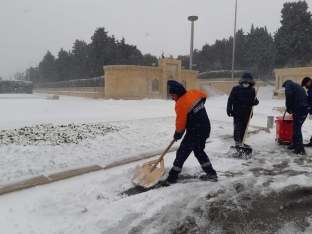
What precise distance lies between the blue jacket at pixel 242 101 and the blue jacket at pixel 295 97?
0.73m

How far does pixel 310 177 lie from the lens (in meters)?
3.92

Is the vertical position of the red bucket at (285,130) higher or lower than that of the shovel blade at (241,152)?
higher

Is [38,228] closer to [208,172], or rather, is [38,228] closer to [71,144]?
[208,172]

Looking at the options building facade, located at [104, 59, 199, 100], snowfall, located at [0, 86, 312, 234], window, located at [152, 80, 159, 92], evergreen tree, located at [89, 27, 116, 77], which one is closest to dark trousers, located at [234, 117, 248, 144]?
snowfall, located at [0, 86, 312, 234]

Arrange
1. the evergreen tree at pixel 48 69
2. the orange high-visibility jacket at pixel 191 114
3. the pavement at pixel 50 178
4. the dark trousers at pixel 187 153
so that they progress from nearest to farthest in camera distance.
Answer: the pavement at pixel 50 178 → the orange high-visibility jacket at pixel 191 114 → the dark trousers at pixel 187 153 → the evergreen tree at pixel 48 69

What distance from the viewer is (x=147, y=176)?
3.83 meters

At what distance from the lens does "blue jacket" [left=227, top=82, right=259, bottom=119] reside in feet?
17.4

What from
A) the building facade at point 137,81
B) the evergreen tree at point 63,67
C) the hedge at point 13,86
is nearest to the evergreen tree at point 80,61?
the evergreen tree at point 63,67

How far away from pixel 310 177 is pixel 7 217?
4.22 m

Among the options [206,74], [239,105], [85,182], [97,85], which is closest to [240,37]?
[206,74]

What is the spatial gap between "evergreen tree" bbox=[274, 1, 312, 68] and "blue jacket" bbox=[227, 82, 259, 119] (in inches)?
1103

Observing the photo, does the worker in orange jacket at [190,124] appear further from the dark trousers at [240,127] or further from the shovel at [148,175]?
the dark trousers at [240,127]

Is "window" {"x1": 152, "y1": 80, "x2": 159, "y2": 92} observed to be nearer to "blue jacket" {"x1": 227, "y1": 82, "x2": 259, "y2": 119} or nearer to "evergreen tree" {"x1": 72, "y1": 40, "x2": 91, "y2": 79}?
"blue jacket" {"x1": 227, "y1": 82, "x2": 259, "y2": 119}

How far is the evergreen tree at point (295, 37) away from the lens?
2869 cm
